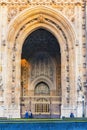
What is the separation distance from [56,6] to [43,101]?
1042 centimetres

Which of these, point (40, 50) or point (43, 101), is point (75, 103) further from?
point (40, 50)

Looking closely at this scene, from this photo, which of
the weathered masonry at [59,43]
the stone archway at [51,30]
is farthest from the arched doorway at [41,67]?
the stone archway at [51,30]

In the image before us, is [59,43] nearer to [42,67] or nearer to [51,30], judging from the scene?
[51,30]

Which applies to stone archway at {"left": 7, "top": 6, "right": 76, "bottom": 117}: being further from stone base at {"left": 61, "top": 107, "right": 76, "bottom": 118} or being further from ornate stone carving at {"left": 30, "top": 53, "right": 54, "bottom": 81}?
ornate stone carving at {"left": 30, "top": 53, "right": 54, "bottom": 81}

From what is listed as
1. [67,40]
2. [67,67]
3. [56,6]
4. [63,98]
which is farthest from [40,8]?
Answer: [63,98]

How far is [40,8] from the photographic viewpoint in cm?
3625

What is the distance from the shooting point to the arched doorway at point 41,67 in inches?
1636

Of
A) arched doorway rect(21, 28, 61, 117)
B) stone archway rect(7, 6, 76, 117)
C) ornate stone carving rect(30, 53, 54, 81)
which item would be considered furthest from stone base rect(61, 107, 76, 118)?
ornate stone carving rect(30, 53, 54, 81)

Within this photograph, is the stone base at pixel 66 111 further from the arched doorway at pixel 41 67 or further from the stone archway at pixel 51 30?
the arched doorway at pixel 41 67

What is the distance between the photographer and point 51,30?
3694 centimetres

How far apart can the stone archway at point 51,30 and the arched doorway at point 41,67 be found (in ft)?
11.8

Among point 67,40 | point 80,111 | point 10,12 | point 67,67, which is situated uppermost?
point 10,12

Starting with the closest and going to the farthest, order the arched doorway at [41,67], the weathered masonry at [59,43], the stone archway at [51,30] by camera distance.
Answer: the weathered masonry at [59,43], the stone archway at [51,30], the arched doorway at [41,67]

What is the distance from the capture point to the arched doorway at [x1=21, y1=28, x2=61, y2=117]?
41562mm
